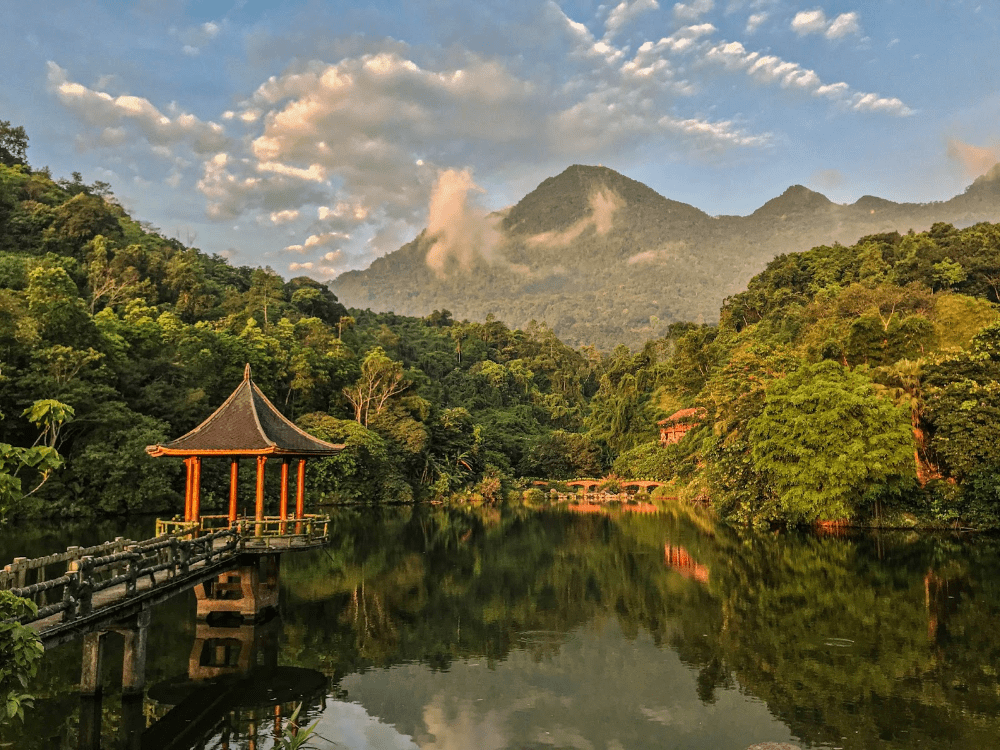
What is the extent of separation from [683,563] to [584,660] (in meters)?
12.4

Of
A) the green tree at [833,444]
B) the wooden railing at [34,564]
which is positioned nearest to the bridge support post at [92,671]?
the wooden railing at [34,564]

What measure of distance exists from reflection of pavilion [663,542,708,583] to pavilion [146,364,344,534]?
1279 centimetres

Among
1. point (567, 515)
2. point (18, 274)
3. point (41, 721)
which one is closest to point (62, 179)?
point (18, 274)

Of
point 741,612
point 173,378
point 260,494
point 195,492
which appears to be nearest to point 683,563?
point 741,612

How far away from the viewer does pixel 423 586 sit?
22.5 meters

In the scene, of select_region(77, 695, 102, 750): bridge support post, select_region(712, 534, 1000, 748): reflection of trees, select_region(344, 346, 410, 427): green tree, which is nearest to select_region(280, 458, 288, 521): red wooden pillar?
select_region(77, 695, 102, 750): bridge support post

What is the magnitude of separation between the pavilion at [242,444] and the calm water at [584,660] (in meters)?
3.02

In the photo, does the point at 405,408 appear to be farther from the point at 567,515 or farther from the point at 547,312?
the point at 547,312

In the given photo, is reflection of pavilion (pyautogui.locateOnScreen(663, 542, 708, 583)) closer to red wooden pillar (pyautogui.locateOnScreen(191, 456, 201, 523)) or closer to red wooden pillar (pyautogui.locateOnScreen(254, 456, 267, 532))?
red wooden pillar (pyautogui.locateOnScreen(254, 456, 267, 532))

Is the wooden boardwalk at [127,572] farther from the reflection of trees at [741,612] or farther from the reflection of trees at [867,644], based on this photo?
the reflection of trees at [867,644]

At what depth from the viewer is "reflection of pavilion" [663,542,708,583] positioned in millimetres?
23812

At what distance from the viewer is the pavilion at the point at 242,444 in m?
17.5

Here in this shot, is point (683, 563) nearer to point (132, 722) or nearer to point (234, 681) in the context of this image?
point (234, 681)

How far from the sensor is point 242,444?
57.6 ft
